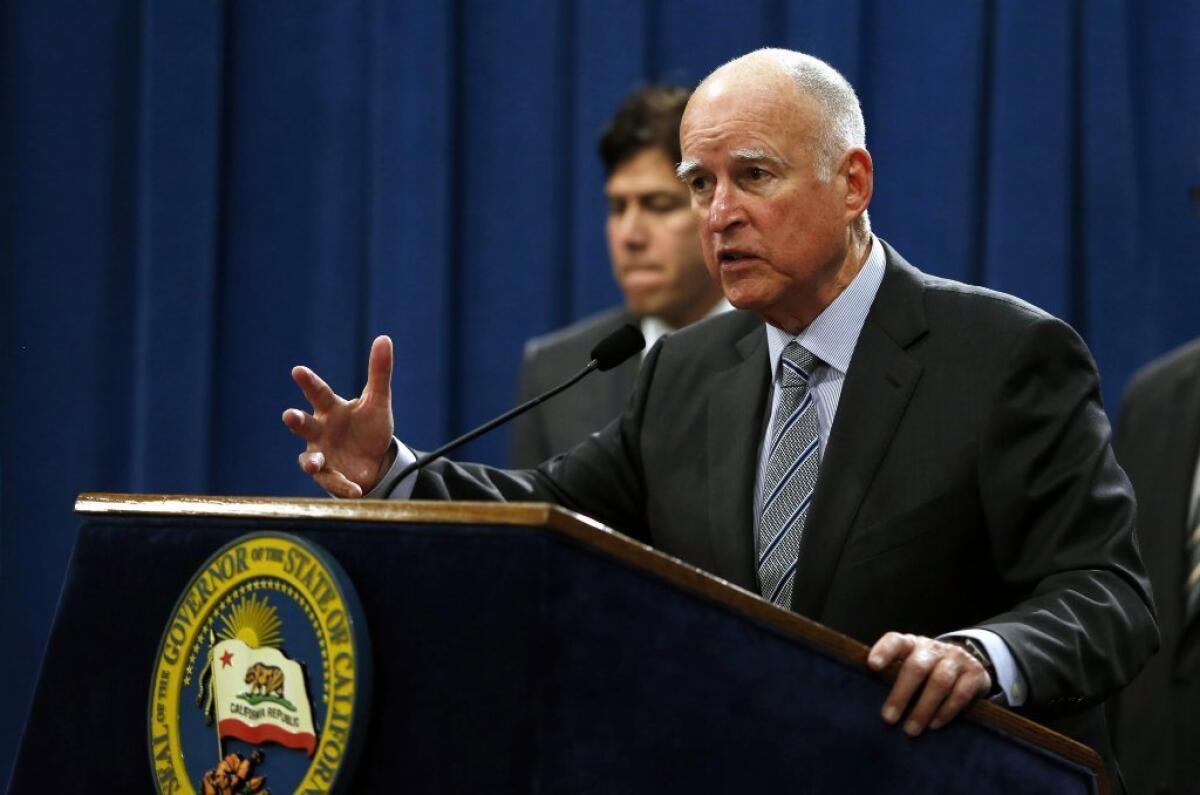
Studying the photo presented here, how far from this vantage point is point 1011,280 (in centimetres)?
349

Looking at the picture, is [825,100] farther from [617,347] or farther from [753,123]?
[617,347]

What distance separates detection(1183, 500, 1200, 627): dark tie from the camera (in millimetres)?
2877

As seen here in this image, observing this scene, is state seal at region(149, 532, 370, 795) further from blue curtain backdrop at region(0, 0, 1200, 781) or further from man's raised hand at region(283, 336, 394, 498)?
blue curtain backdrop at region(0, 0, 1200, 781)

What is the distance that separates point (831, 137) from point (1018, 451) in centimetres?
42

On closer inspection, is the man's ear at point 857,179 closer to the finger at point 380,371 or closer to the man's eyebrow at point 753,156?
the man's eyebrow at point 753,156

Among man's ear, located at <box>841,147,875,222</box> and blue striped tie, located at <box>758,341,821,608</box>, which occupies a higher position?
man's ear, located at <box>841,147,875,222</box>

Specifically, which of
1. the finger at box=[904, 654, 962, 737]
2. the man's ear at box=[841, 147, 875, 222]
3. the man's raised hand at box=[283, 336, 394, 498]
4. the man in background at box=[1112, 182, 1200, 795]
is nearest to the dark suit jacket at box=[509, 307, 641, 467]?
the man in background at box=[1112, 182, 1200, 795]

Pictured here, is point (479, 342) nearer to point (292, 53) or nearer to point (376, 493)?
point (292, 53)

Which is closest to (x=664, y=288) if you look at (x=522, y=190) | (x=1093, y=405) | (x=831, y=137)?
(x=522, y=190)

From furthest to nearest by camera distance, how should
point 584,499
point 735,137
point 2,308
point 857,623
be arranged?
point 2,308
point 584,499
point 735,137
point 857,623

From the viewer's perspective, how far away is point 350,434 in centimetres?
165

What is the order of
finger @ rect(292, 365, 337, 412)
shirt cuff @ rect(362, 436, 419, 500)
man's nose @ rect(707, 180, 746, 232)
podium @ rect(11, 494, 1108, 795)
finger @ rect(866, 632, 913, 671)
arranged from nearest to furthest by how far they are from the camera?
podium @ rect(11, 494, 1108, 795) < finger @ rect(866, 632, 913, 671) < finger @ rect(292, 365, 337, 412) < shirt cuff @ rect(362, 436, 419, 500) < man's nose @ rect(707, 180, 746, 232)

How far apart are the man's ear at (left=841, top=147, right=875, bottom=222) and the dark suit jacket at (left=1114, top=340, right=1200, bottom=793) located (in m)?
1.37

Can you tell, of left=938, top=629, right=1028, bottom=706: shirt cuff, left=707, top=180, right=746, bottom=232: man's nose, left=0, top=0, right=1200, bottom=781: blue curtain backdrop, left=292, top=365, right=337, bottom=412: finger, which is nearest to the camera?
left=938, top=629, right=1028, bottom=706: shirt cuff
